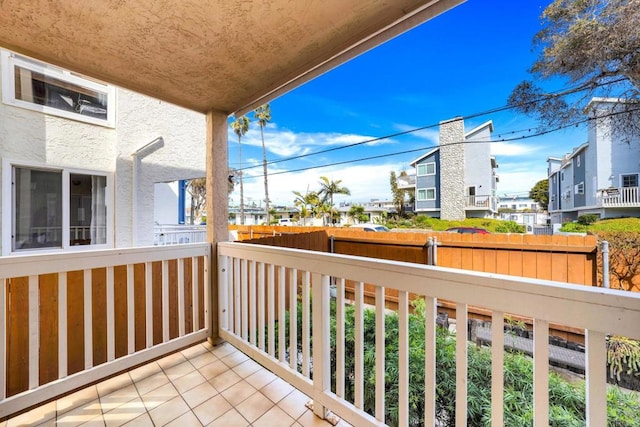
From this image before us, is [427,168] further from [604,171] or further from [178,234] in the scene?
[178,234]

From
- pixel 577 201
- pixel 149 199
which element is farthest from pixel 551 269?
pixel 149 199

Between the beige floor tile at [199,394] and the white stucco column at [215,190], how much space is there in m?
0.58

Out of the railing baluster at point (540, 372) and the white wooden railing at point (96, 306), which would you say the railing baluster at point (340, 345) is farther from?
the white wooden railing at point (96, 306)

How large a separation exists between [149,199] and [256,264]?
134 inches

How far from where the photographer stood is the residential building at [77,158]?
3299 millimetres

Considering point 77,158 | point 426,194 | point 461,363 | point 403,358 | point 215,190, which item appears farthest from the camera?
point 426,194

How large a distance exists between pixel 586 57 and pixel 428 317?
5.64 feet

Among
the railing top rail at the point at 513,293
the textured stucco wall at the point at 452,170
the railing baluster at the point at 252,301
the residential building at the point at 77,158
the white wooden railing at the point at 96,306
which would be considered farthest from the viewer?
the textured stucco wall at the point at 452,170

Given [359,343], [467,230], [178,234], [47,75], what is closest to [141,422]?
[359,343]

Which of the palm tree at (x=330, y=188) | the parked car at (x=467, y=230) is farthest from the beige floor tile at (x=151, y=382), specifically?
the palm tree at (x=330, y=188)

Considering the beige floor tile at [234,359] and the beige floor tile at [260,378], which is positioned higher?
the beige floor tile at [234,359]

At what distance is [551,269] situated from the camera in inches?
135

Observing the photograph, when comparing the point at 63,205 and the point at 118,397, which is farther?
the point at 63,205

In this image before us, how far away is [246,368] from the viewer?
201cm
